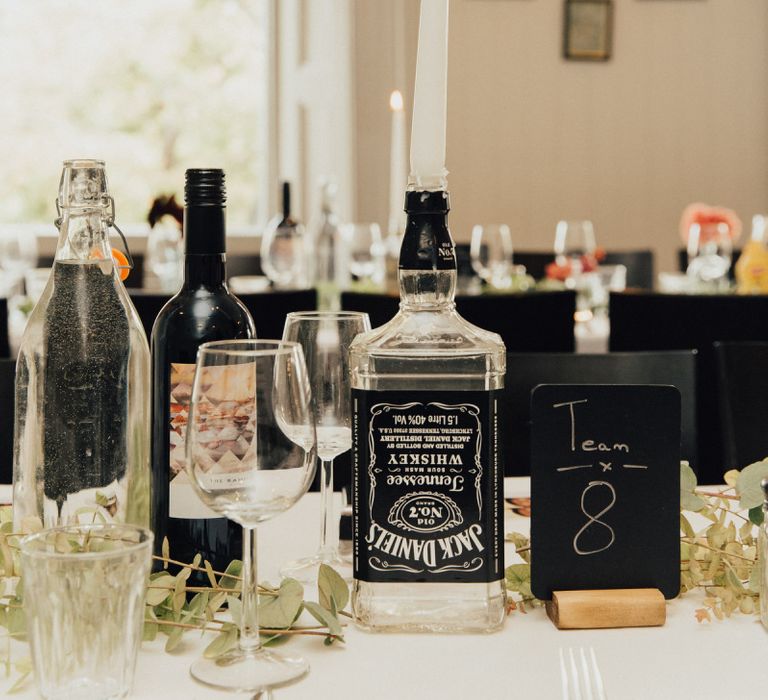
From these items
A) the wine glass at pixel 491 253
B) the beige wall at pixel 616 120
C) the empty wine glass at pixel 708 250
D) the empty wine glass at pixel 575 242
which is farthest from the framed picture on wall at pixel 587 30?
the wine glass at pixel 491 253

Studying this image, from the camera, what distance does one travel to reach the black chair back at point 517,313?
2172 millimetres

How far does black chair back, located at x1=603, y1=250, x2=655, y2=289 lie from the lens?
4188 mm

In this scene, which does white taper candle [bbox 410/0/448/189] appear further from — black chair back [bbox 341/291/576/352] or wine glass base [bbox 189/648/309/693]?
black chair back [bbox 341/291/576/352]

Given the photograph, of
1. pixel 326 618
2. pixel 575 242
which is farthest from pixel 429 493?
pixel 575 242

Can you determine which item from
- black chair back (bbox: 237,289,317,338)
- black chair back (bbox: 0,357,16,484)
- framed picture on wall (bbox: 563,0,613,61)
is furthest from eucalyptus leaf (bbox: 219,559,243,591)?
framed picture on wall (bbox: 563,0,613,61)

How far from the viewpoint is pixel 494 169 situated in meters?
5.20

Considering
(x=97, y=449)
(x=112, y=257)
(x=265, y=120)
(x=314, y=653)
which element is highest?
(x=265, y=120)

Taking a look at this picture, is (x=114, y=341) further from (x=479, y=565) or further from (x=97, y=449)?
(x=479, y=565)

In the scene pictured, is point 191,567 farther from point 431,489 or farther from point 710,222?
point 710,222

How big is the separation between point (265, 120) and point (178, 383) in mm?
4466

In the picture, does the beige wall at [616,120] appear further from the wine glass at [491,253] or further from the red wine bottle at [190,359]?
the red wine bottle at [190,359]

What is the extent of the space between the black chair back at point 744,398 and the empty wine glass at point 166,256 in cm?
168

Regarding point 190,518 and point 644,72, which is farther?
point 644,72

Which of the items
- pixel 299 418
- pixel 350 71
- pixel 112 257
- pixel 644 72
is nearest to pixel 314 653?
pixel 299 418
